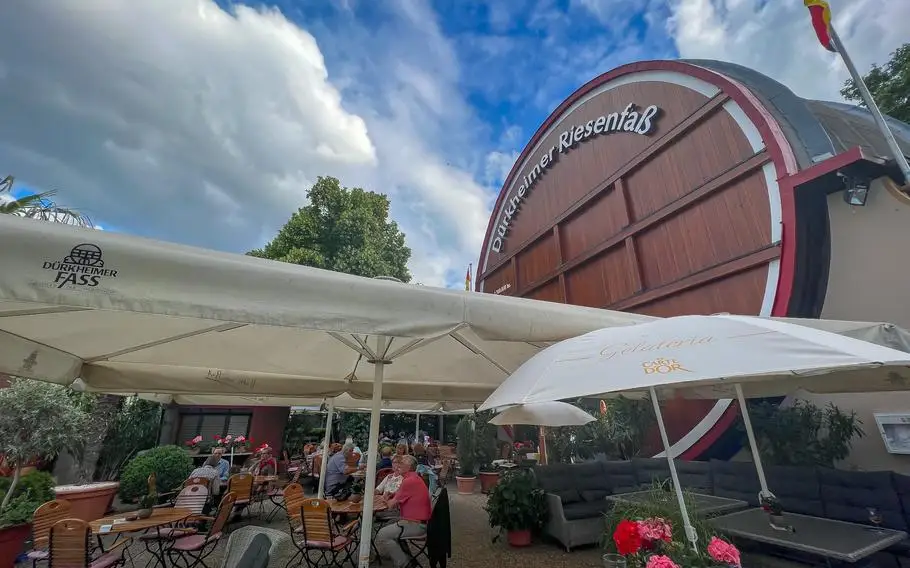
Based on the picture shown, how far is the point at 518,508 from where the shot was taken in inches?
225

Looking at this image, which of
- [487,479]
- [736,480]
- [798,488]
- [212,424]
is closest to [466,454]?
[487,479]

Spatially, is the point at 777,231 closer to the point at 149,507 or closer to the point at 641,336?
the point at 641,336

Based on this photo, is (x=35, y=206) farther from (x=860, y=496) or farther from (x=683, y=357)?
(x=860, y=496)

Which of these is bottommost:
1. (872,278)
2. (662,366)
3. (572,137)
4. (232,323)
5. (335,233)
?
(662,366)

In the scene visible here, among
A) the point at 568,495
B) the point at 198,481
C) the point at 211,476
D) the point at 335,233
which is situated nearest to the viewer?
the point at 568,495

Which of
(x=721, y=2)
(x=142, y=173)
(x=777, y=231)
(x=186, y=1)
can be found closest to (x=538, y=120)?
(x=721, y=2)

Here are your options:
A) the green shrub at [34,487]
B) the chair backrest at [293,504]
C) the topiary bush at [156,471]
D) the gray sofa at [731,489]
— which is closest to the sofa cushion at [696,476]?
the gray sofa at [731,489]

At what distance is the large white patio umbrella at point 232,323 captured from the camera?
5.36 ft

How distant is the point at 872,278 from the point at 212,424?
64.2 ft

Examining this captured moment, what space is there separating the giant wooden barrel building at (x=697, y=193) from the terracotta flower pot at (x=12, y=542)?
30.6 ft

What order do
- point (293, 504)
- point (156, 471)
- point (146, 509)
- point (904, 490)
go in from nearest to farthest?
point (904, 490) → point (146, 509) → point (293, 504) → point (156, 471)

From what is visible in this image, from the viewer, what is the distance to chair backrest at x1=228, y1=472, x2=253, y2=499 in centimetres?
683

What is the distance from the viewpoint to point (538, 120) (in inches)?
476

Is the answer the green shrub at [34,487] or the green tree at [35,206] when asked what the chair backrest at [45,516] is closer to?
the green shrub at [34,487]
